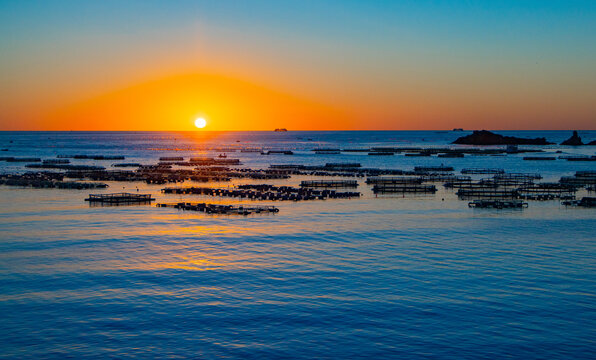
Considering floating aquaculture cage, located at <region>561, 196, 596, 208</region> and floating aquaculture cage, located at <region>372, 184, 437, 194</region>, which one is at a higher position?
floating aquaculture cage, located at <region>372, 184, 437, 194</region>

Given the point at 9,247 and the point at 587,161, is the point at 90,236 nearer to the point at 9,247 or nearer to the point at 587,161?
the point at 9,247

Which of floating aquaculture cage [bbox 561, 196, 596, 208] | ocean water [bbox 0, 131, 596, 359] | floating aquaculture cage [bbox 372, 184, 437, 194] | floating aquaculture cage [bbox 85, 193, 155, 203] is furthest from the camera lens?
floating aquaculture cage [bbox 372, 184, 437, 194]

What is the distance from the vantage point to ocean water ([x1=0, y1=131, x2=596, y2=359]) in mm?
23812

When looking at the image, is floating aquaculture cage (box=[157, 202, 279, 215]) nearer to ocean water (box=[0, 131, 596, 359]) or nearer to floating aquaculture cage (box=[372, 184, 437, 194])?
ocean water (box=[0, 131, 596, 359])

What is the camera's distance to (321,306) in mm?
28297

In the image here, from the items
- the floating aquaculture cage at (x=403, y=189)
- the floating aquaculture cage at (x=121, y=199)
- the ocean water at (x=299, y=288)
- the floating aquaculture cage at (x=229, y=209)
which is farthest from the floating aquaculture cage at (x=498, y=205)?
the floating aquaculture cage at (x=121, y=199)

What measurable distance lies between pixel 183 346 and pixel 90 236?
25.8 m

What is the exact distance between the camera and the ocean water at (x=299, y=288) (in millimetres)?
23812

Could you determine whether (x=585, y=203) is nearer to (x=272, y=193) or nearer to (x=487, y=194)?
(x=487, y=194)

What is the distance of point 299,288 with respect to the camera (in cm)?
3130

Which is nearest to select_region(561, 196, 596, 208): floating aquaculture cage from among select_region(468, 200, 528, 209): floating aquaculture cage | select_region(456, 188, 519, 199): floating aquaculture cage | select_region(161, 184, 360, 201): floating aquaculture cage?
select_region(468, 200, 528, 209): floating aquaculture cage

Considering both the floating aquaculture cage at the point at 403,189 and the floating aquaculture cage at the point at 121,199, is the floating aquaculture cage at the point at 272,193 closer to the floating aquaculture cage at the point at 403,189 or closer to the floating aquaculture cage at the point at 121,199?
the floating aquaculture cage at the point at 403,189

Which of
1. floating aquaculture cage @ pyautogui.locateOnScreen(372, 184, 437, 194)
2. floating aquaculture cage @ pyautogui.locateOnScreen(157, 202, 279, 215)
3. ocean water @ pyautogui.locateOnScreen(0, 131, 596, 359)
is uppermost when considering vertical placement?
floating aquaculture cage @ pyautogui.locateOnScreen(372, 184, 437, 194)

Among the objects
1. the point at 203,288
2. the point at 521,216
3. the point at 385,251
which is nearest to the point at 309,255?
the point at 385,251
